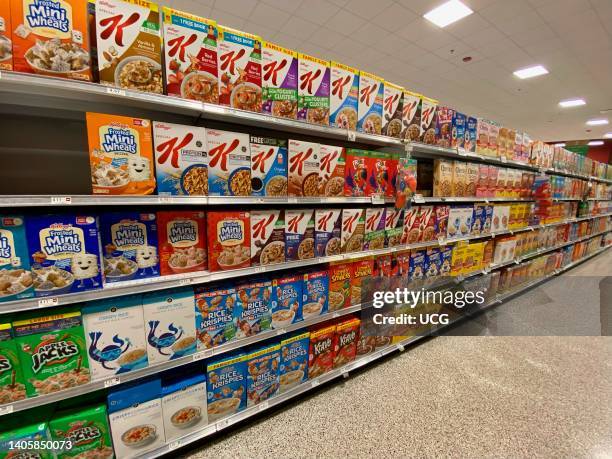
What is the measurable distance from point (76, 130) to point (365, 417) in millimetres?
2252

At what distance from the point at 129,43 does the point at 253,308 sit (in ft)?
4.30

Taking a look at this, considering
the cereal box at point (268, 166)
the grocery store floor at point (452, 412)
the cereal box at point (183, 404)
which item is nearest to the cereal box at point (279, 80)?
the cereal box at point (268, 166)

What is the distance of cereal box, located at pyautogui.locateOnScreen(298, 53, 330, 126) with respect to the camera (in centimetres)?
144

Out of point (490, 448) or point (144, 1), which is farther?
point (490, 448)

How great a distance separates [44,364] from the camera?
1.00m

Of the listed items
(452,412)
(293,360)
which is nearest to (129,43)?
(293,360)

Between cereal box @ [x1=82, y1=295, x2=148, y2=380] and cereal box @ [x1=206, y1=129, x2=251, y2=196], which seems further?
cereal box @ [x1=206, y1=129, x2=251, y2=196]

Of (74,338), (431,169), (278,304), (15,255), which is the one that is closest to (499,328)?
(431,169)

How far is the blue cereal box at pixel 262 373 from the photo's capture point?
147 centimetres

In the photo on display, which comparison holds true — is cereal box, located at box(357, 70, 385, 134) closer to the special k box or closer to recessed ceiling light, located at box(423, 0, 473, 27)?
the special k box

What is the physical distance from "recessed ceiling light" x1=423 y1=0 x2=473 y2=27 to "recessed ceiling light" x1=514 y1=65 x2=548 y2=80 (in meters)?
2.56

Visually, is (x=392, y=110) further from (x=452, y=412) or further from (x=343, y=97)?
(x=452, y=412)

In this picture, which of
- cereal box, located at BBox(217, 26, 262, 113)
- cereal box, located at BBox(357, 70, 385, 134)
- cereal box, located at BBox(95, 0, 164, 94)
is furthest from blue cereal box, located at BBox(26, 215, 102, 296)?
cereal box, located at BBox(357, 70, 385, 134)

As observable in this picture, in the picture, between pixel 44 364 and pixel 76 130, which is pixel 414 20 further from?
pixel 44 364
